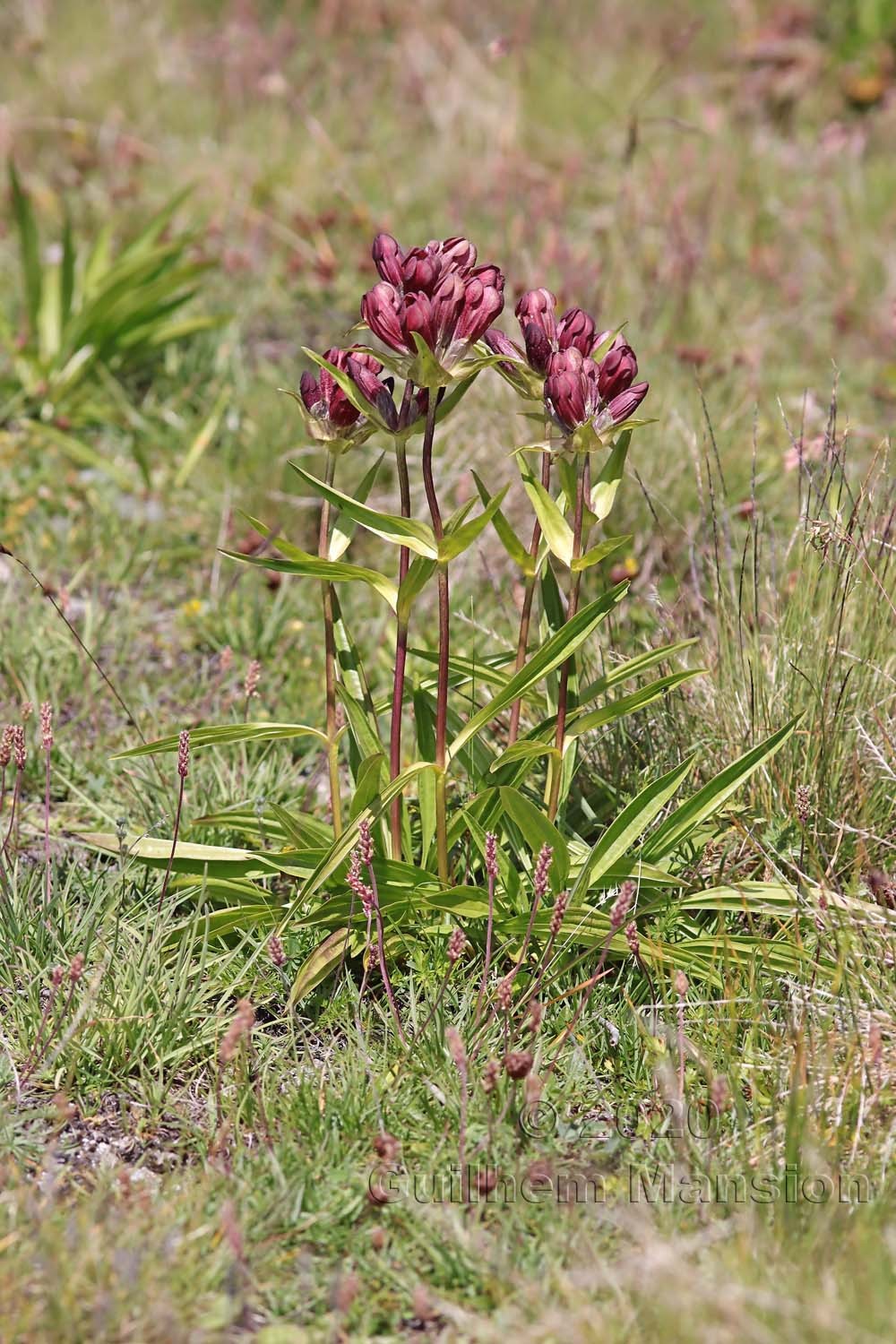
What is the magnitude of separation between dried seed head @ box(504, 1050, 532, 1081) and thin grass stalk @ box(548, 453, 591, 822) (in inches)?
18.6

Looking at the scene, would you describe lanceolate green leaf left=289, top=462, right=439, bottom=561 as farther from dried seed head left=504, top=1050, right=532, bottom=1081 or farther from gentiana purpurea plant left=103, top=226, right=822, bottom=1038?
dried seed head left=504, top=1050, right=532, bottom=1081

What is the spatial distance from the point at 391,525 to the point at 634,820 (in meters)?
0.67

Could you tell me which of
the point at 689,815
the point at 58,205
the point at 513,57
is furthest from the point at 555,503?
the point at 513,57

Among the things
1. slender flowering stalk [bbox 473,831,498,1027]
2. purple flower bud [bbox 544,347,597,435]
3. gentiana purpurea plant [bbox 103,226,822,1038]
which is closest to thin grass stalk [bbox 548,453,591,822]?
gentiana purpurea plant [bbox 103,226,822,1038]

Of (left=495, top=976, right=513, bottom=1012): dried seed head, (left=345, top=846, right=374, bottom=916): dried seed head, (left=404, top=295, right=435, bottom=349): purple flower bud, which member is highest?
(left=404, top=295, right=435, bottom=349): purple flower bud

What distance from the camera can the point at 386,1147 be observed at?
1778 millimetres

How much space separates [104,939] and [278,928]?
0.32 metres

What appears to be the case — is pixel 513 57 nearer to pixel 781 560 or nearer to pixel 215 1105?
pixel 781 560

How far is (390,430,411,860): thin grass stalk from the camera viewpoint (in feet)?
6.59

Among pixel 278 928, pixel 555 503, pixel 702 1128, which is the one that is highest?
pixel 555 503

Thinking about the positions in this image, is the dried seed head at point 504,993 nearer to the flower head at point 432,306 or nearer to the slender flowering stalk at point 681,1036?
the slender flowering stalk at point 681,1036

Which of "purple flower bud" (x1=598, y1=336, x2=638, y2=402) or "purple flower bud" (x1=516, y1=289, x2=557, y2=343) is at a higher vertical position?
"purple flower bud" (x1=516, y1=289, x2=557, y2=343)

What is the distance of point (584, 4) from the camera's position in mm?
7520

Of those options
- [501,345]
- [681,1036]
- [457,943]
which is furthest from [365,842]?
[501,345]
